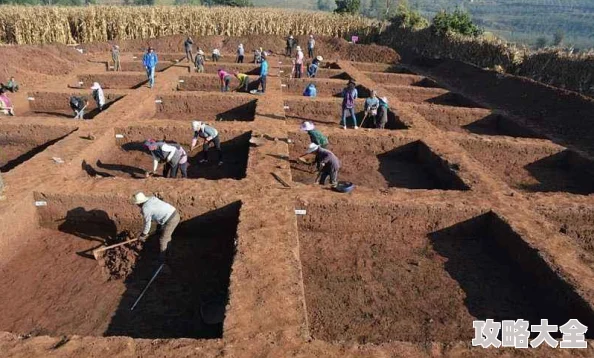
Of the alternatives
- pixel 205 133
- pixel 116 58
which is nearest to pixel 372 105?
pixel 205 133

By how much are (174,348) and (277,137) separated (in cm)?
726

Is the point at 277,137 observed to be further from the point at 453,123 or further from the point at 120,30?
the point at 120,30

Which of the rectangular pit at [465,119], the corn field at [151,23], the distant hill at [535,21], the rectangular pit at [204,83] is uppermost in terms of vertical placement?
the distant hill at [535,21]

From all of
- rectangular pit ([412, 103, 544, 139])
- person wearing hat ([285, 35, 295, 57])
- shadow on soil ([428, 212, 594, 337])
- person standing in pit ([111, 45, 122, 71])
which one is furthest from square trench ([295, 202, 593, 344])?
person wearing hat ([285, 35, 295, 57])

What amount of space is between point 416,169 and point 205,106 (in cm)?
787

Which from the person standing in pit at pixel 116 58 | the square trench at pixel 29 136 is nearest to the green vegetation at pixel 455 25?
the person standing in pit at pixel 116 58

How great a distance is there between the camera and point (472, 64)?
76.0ft

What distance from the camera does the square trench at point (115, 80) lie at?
18.2 metres

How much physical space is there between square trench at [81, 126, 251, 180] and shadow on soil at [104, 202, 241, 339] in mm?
2258

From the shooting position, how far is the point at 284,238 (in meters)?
6.83

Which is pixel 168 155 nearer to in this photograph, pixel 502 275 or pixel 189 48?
pixel 502 275

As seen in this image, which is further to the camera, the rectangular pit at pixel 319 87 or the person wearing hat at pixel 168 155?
the rectangular pit at pixel 319 87

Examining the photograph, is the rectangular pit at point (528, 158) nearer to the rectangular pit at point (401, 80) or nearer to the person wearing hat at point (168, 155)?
the person wearing hat at point (168, 155)

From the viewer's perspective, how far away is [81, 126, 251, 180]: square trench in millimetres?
10164
